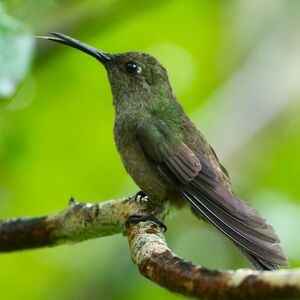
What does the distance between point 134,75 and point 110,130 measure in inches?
101

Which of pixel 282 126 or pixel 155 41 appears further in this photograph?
pixel 155 41

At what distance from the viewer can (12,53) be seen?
465 centimetres

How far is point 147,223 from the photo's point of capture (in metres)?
4.16

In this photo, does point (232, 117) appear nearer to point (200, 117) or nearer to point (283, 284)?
point (200, 117)

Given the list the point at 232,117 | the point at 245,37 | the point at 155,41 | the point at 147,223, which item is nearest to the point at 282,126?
the point at 232,117

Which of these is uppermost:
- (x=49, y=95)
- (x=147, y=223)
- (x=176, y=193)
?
(x=49, y=95)

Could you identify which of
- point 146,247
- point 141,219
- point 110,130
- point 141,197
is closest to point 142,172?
point 141,197

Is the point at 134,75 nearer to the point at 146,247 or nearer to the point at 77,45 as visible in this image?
the point at 77,45

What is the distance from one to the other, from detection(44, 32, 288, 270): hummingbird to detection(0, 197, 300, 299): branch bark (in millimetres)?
275

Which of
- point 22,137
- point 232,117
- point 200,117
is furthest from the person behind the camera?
point 200,117

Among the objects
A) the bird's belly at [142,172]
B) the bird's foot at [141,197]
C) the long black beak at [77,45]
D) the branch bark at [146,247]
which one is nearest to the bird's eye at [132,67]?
the long black beak at [77,45]

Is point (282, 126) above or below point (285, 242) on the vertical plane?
above

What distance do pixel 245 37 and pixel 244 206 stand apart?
13.4ft

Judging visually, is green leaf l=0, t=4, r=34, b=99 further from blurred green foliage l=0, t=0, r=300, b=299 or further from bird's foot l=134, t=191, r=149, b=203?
blurred green foliage l=0, t=0, r=300, b=299
